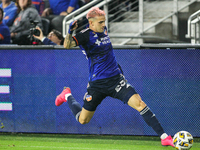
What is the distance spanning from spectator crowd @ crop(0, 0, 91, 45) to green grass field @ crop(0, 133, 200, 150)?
2420 millimetres

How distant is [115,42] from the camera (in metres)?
10.8

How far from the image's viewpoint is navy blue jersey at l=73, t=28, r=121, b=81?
5125mm

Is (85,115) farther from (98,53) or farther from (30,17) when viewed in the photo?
(30,17)

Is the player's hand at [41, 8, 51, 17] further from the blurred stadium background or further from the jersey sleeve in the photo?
the jersey sleeve

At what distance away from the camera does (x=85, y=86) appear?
6.65m

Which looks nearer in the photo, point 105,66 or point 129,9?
point 105,66

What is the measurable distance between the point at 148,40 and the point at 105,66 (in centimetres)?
561

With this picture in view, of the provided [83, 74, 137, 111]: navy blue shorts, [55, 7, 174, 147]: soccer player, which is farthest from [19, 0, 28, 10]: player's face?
[83, 74, 137, 111]: navy blue shorts

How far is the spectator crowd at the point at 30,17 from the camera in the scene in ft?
28.9

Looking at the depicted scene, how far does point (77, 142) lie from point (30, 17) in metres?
4.26

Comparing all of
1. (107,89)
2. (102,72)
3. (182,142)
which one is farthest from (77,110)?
(182,142)

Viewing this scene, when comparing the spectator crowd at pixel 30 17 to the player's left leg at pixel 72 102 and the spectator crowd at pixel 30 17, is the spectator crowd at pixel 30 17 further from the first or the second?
the player's left leg at pixel 72 102

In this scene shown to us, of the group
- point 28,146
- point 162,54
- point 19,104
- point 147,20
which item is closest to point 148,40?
point 147,20

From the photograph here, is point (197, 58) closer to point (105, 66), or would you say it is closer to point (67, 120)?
point (105, 66)
